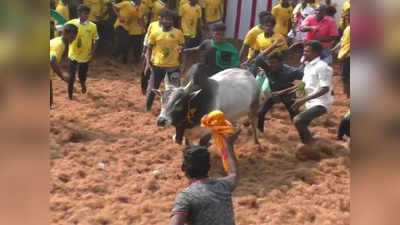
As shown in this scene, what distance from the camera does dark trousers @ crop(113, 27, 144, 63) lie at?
11.4 meters

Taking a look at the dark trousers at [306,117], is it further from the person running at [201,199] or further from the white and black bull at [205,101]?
the person running at [201,199]

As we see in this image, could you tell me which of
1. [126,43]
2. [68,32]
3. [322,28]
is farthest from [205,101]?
[126,43]

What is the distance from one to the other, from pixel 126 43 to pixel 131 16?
685 mm

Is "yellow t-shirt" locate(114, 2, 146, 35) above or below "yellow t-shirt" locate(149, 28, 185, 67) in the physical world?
above

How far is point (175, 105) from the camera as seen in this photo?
6094mm

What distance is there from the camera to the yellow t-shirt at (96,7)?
11438 mm

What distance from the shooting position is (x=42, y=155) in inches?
48.6

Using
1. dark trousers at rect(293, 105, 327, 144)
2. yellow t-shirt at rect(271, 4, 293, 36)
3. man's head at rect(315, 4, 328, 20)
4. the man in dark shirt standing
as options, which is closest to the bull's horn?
dark trousers at rect(293, 105, 327, 144)

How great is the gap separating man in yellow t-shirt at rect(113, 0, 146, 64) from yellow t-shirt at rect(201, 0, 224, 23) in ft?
5.46

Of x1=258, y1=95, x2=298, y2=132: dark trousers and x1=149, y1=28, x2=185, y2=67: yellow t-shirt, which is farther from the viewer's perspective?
x1=149, y1=28, x2=185, y2=67: yellow t-shirt

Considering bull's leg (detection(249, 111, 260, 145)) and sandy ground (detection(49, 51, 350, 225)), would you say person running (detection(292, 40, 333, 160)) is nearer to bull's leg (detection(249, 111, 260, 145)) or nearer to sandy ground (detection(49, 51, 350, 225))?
sandy ground (detection(49, 51, 350, 225))

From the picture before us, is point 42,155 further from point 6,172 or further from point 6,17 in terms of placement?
point 6,17

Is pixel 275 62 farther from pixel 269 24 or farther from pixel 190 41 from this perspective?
pixel 190 41

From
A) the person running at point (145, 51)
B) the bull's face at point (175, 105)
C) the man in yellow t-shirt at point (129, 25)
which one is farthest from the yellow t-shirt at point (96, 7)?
the bull's face at point (175, 105)
